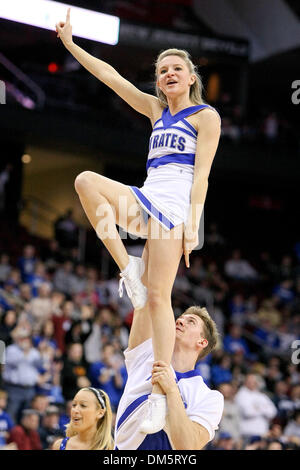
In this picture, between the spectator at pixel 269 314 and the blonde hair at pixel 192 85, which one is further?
the spectator at pixel 269 314

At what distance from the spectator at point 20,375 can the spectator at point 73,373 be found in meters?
0.48

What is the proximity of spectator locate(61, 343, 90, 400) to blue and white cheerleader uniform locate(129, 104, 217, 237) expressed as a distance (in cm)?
560

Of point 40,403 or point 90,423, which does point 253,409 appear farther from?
point 90,423

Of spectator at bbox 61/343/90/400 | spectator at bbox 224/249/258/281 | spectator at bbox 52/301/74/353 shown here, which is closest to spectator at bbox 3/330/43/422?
spectator at bbox 61/343/90/400

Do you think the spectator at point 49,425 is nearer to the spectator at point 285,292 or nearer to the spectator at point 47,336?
the spectator at point 47,336

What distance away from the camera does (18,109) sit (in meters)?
14.2

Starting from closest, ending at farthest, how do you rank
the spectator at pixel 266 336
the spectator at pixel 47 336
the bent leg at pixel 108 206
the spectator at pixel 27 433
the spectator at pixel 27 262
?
1. the bent leg at pixel 108 206
2. the spectator at pixel 27 433
3. the spectator at pixel 47 336
4. the spectator at pixel 27 262
5. the spectator at pixel 266 336

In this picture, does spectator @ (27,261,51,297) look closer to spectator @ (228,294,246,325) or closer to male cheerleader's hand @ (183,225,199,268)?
spectator @ (228,294,246,325)

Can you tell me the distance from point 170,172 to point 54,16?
178 inches

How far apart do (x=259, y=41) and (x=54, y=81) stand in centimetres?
508

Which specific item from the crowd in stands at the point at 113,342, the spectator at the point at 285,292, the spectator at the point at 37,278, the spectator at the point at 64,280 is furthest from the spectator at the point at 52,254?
the spectator at the point at 285,292

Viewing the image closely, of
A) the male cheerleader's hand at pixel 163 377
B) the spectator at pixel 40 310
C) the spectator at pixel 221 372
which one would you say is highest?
the spectator at pixel 40 310

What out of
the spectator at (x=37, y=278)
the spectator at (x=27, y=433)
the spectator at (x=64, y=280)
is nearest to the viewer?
the spectator at (x=27, y=433)

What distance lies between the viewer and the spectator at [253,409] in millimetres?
10219
